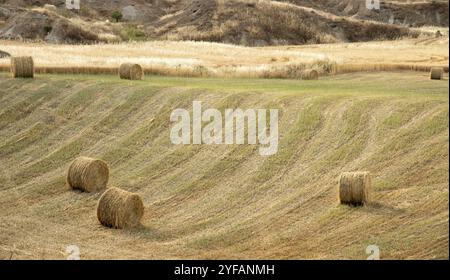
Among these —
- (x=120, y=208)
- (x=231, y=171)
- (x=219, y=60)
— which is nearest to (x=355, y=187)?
(x=231, y=171)

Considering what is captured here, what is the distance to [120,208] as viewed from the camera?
69.2ft

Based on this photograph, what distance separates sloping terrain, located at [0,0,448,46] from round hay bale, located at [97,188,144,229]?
156ft

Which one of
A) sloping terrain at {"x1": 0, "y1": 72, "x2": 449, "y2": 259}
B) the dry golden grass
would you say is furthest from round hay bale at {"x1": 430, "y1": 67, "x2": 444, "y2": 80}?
the dry golden grass

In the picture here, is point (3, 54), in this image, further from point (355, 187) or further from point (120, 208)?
point (355, 187)

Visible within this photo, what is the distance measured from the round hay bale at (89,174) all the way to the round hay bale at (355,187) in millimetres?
6675

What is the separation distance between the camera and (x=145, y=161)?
26750 millimetres

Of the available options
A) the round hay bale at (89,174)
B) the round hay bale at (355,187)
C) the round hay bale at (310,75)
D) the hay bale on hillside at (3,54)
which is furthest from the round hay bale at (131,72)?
the round hay bale at (355,187)

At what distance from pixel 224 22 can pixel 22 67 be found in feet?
141

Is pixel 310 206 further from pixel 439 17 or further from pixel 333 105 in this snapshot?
pixel 439 17

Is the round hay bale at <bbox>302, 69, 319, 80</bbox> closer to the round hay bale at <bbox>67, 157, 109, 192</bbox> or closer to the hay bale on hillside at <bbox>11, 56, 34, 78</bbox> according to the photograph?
the hay bale on hillside at <bbox>11, 56, 34, 78</bbox>

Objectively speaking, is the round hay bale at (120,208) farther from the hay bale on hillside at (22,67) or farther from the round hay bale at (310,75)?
the round hay bale at (310,75)

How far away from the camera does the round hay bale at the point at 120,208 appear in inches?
828

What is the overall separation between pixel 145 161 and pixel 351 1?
68.5 metres
